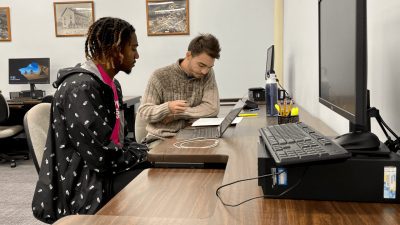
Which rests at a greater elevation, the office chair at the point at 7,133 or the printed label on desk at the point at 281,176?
the printed label on desk at the point at 281,176

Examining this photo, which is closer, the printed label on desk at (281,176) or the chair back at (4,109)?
the printed label on desk at (281,176)

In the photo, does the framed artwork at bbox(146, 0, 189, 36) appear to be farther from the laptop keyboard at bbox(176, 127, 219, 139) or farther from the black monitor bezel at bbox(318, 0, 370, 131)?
the black monitor bezel at bbox(318, 0, 370, 131)

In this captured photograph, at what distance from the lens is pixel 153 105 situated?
2238mm

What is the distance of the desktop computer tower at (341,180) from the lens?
0.81m

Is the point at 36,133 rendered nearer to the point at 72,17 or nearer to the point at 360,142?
the point at 360,142

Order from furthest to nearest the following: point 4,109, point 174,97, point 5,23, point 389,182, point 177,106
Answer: point 5,23, point 4,109, point 174,97, point 177,106, point 389,182

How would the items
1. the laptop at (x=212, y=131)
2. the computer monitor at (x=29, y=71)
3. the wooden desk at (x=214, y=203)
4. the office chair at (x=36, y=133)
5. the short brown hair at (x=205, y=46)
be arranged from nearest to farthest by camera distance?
the wooden desk at (x=214, y=203) < the office chair at (x=36, y=133) < the laptop at (x=212, y=131) < the short brown hair at (x=205, y=46) < the computer monitor at (x=29, y=71)

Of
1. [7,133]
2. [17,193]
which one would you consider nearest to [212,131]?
[17,193]

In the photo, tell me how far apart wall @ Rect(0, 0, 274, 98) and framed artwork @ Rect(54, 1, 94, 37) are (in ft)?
0.22

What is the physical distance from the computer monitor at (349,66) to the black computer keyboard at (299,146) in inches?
2.9

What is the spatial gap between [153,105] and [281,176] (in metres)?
1.45

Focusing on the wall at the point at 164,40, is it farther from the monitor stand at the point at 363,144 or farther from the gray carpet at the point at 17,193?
the monitor stand at the point at 363,144

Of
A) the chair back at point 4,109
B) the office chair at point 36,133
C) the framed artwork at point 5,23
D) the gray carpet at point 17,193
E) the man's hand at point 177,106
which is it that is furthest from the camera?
the framed artwork at point 5,23

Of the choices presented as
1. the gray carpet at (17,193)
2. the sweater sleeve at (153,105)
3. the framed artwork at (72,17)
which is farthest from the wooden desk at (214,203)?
the framed artwork at (72,17)
